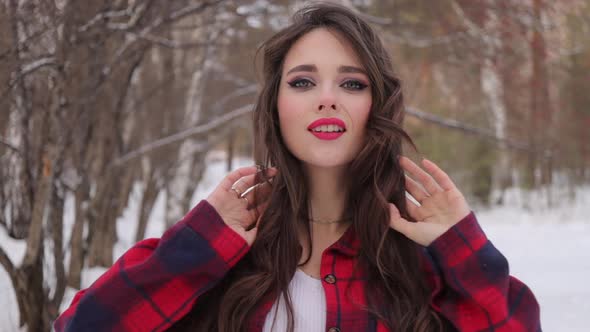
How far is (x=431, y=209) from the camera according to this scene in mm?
1586

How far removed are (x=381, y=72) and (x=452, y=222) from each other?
50 centimetres

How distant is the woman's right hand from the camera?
1.62 metres

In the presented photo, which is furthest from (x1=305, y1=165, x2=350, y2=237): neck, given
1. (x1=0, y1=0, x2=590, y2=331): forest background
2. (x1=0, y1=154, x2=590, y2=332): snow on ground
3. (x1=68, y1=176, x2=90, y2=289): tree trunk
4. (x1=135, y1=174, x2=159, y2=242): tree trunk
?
(x1=135, y1=174, x2=159, y2=242): tree trunk

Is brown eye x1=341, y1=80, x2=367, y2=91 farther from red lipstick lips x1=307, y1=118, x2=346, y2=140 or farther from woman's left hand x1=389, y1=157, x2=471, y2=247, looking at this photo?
woman's left hand x1=389, y1=157, x2=471, y2=247

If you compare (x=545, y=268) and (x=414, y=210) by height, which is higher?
(x=414, y=210)

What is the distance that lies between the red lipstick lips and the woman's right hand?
0.21 m

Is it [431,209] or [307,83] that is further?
[307,83]

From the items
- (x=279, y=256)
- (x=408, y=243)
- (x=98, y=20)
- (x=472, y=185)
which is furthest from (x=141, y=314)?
(x=472, y=185)

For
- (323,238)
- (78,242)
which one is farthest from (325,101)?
(78,242)

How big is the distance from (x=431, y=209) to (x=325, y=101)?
43 centimetres

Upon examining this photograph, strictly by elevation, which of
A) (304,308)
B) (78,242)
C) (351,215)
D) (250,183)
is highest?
(250,183)

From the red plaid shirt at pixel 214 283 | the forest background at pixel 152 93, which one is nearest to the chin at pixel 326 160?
the red plaid shirt at pixel 214 283

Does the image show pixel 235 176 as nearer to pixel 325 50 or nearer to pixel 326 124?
pixel 326 124

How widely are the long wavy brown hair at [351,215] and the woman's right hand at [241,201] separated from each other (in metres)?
0.04
